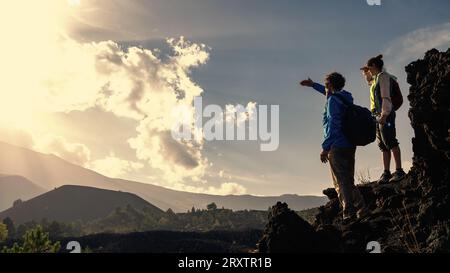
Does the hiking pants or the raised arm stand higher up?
the raised arm

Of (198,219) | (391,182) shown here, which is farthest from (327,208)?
(198,219)

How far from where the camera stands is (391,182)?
9719 mm

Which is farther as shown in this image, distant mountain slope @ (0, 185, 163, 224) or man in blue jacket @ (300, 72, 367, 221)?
distant mountain slope @ (0, 185, 163, 224)

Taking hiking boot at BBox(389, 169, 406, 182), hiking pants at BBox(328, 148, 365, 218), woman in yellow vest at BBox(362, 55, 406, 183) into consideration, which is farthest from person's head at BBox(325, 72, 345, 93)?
hiking boot at BBox(389, 169, 406, 182)

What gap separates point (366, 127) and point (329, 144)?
60 cm

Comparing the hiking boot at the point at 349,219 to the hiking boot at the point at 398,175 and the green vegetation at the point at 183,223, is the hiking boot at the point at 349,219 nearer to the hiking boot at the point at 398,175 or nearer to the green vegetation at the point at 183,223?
the hiking boot at the point at 398,175

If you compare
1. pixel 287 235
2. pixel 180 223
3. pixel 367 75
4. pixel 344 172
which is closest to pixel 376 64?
pixel 367 75

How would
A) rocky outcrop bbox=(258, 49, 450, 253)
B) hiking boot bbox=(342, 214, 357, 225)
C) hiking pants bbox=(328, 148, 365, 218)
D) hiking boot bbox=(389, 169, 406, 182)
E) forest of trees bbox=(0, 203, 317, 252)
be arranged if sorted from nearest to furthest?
rocky outcrop bbox=(258, 49, 450, 253) < hiking pants bbox=(328, 148, 365, 218) < hiking boot bbox=(342, 214, 357, 225) < hiking boot bbox=(389, 169, 406, 182) < forest of trees bbox=(0, 203, 317, 252)

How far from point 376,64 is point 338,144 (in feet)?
6.43

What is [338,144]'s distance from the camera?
24.3 feet

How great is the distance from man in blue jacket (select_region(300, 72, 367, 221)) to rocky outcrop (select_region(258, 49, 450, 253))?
64cm

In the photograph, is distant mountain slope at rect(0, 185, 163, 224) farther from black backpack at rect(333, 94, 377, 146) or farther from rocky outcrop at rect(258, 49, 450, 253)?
black backpack at rect(333, 94, 377, 146)

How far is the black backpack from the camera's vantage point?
734cm
